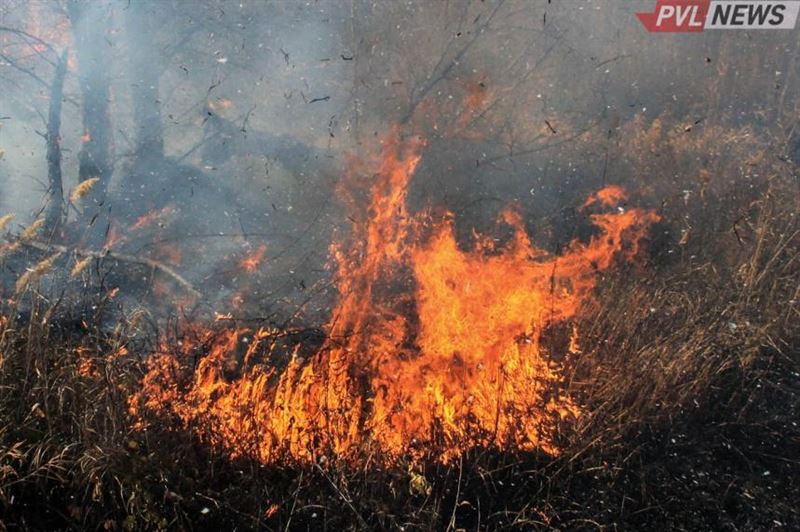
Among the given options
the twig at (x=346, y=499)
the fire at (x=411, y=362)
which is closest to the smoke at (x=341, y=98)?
the fire at (x=411, y=362)

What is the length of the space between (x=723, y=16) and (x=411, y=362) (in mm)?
6592

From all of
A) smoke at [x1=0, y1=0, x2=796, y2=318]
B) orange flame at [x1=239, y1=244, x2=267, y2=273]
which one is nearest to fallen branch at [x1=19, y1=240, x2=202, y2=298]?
orange flame at [x1=239, y1=244, x2=267, y2=273]

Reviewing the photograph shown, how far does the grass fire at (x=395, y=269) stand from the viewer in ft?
9.14

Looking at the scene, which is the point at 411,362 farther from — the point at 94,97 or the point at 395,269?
the point at 94,97

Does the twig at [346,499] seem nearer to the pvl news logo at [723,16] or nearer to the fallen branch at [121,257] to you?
the fallen branch at [121,257]

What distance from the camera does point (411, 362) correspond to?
150 inches

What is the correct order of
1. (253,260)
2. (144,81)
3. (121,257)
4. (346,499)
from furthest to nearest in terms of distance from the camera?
(144,81)
(253,260)
(121,257)
(346,499)

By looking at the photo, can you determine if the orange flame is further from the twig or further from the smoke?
the twig

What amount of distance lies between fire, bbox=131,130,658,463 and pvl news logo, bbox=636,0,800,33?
3391 mm

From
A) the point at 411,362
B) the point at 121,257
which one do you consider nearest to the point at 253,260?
the point at 121,257

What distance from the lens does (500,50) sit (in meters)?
6.93

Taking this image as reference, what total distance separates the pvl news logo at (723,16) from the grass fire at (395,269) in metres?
0.22

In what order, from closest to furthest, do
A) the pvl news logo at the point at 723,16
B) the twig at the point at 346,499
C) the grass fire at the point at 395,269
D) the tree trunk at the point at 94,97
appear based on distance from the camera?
the twig at the point at 346,499 → the grass fire at the point at 395,269 → the tree trunk at the point at 94,97 → the pvl news logo at the point at 723,16

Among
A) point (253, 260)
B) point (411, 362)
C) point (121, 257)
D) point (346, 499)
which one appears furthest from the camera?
point (253, 260)
